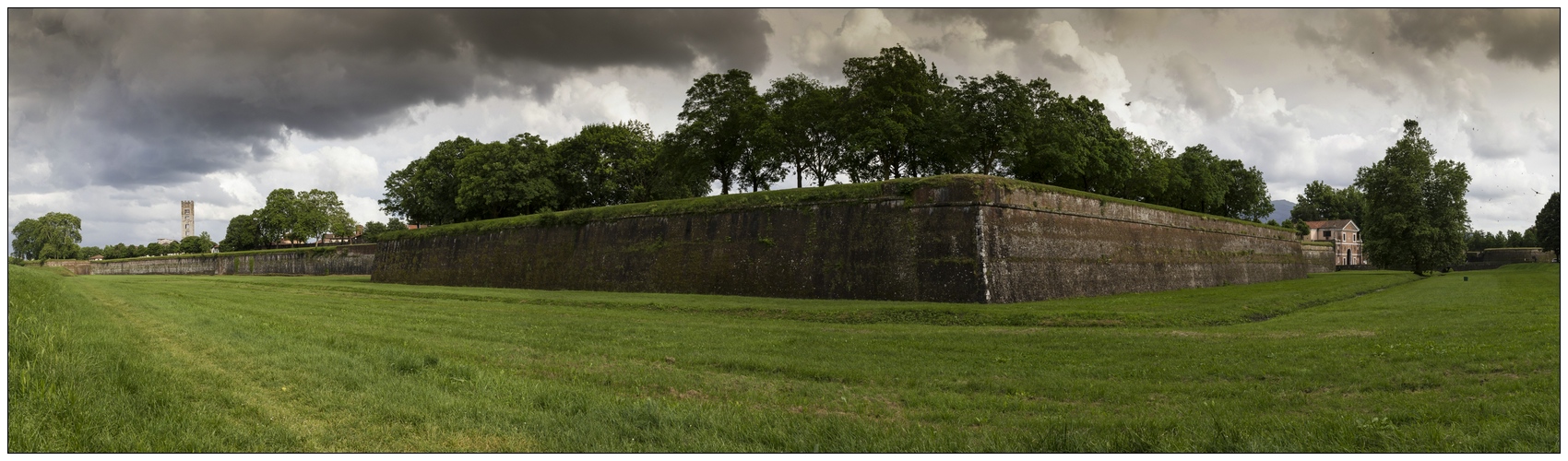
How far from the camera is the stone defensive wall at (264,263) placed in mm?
67875

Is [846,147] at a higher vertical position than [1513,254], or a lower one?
higher

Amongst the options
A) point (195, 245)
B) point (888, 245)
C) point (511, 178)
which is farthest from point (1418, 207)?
point (195, 245)

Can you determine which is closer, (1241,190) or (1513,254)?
(1241,190)

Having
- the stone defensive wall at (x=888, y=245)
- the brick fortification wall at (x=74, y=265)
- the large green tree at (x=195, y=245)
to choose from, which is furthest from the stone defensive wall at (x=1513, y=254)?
the large green tree at (x=195, y=245)

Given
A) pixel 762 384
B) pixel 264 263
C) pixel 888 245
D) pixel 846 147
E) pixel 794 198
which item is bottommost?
pixel 762 384

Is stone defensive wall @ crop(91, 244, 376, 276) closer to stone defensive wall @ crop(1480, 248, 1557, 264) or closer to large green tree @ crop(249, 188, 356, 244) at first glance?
large green tree @ crop(249, 188, 356, 244)

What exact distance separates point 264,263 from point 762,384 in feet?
261

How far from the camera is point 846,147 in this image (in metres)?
40.9

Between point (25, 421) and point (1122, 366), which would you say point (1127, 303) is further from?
point (25, 421)

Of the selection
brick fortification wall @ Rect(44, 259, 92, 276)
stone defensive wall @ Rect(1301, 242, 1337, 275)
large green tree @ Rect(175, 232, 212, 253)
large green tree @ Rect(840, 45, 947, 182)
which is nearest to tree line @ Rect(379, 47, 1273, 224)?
large green tree @ Rect(840, 45, 947, 182)

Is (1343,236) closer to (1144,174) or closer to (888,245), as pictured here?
(1144,174)

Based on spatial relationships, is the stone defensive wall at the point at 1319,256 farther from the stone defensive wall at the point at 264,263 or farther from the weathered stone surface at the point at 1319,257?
the stone defensive wall at the point at 264,263

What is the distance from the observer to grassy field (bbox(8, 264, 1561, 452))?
651cm

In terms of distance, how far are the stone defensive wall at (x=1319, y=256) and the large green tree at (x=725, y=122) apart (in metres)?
51.9
